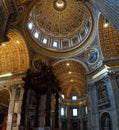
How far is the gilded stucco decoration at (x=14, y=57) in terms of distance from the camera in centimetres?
1920

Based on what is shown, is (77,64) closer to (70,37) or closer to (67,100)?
(70,37)

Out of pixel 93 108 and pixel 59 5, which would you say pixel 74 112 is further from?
pixel 59 5

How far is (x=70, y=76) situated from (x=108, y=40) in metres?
11.4

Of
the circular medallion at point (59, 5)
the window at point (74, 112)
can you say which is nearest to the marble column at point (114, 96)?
the circular medallion at point (59, 5)

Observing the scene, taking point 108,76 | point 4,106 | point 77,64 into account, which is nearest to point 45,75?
point 108,76

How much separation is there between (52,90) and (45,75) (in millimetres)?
1745

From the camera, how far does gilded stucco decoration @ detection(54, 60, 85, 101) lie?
22.9 m

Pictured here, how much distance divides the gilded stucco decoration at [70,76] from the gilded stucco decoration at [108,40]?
4784mm

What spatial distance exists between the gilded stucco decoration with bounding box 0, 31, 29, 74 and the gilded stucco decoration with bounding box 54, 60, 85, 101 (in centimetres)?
494

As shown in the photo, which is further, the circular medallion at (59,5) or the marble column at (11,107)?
the circular medallion at (59,5)

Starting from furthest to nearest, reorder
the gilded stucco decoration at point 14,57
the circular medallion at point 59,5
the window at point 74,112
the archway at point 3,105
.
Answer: the window at point 74,112, the circular medallion at point 59,5, the archway at point 3,105, the gilded stucco decoration at point 14,57

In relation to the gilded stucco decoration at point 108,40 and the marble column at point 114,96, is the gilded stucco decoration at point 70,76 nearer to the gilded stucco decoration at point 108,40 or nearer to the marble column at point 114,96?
the gilded stucco decoration at point 108,40

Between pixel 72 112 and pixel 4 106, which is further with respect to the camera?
pixel 72 112

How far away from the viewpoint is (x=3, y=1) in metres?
9.57
